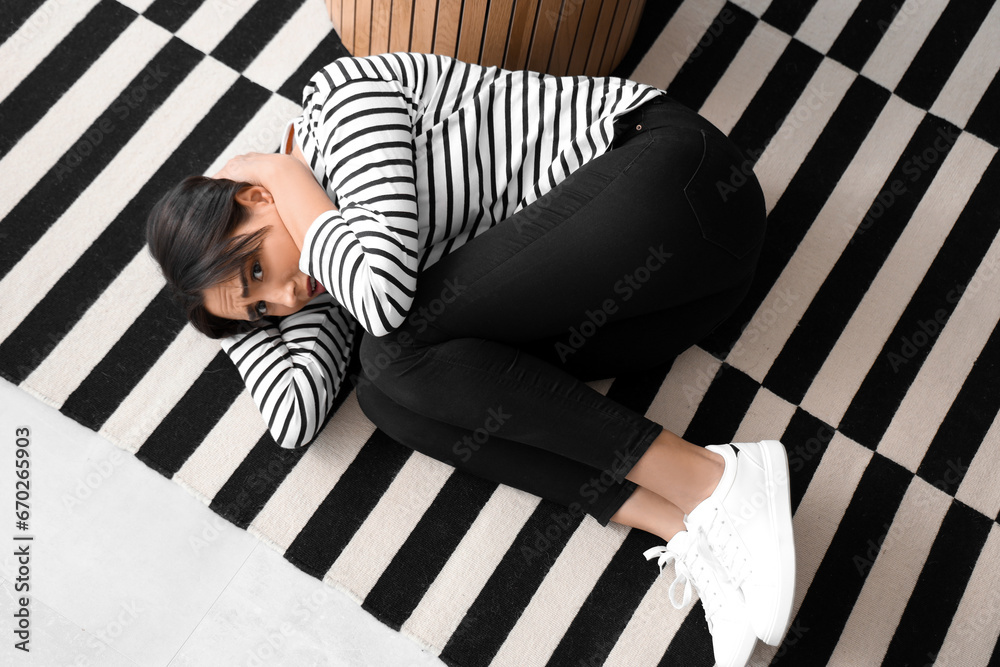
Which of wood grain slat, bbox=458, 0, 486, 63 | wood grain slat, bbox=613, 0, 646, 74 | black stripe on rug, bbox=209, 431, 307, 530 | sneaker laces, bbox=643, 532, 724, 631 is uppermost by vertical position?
wood grain slat, bbox=613, 0, 646, 74

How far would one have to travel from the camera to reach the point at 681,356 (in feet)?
4.37

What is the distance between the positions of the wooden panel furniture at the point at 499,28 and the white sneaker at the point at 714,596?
79 cm

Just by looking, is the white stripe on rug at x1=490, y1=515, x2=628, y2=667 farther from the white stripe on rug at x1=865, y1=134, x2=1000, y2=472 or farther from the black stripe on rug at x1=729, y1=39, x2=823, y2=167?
the black stripe on rug at x1=729, y1=39, x2=823, y2=167

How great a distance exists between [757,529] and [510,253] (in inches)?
20.0

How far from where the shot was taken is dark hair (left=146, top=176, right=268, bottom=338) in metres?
1.02

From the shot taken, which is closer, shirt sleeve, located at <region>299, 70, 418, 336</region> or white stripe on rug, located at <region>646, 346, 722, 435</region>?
shirt sleeve, located at <region>299, 70, 418, 336</region>

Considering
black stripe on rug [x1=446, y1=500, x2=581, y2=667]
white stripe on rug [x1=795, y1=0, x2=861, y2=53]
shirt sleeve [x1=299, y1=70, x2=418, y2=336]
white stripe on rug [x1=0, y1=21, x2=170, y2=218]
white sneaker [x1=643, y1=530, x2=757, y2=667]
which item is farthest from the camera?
white stripe on rug [x1=795, y1=0, x2=861, y2=53]

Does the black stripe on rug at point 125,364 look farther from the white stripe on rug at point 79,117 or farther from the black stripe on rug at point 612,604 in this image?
A: the black stripe on rug at point 612,604

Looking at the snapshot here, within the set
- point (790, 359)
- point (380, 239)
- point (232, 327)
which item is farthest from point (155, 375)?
point (790, 359)

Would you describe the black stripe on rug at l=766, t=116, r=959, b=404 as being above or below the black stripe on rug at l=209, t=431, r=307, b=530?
above

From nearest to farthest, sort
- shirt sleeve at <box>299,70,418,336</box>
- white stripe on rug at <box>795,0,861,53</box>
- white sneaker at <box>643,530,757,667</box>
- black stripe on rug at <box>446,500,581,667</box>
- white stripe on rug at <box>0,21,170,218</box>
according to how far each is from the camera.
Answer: shirt sleeve at <box>299,70,418,336</box>
white sneaker at <box>643,530,757,667</box>
black stripe on rug at <box>446,500,581,667</box>
white stripe on rug at <box>0,21,170,218</box>
white stripe on rug at <box>795,0,861,53</box>

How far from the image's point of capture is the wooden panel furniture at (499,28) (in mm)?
1190

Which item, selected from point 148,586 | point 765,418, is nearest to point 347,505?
point 148,586

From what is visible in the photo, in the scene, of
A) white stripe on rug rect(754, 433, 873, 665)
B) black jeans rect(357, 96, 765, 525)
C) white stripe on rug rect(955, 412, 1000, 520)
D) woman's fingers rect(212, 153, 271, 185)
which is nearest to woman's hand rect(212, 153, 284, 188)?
woman's fingers rect(212, 153, 271, 185)
